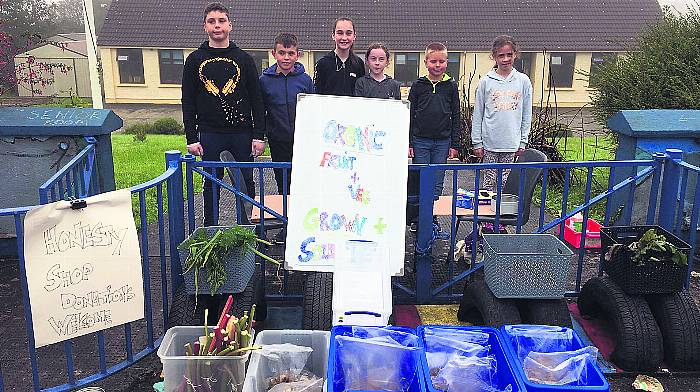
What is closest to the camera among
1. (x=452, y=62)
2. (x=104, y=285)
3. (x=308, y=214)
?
(x=104, y=285)

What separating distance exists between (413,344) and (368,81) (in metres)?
3.09

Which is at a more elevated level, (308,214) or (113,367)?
(308,214)

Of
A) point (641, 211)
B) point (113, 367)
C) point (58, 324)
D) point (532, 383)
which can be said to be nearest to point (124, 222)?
point (58, 324)

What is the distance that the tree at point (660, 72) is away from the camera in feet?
26.3

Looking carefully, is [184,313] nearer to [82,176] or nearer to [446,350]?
[446,350]

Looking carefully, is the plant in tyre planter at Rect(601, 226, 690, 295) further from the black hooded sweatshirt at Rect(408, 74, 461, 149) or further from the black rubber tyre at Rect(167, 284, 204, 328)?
the black rubber tyre at Rect(167, 284, 204, 328)

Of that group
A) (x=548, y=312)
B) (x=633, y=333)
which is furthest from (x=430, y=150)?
(x=633, y=333)

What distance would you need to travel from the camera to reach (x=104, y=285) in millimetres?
3467

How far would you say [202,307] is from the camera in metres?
4.02

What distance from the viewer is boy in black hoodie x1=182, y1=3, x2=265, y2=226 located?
17.1ft

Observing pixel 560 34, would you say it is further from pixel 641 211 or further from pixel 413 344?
pixel 413 344

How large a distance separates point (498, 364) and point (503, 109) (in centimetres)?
314

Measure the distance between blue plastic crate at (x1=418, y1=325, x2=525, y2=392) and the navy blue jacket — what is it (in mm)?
2920

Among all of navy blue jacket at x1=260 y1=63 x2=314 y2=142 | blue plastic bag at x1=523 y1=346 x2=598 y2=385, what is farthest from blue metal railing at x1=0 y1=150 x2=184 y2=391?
blue plastic bag at x1=523 y1=346 x2=598 y2=385
